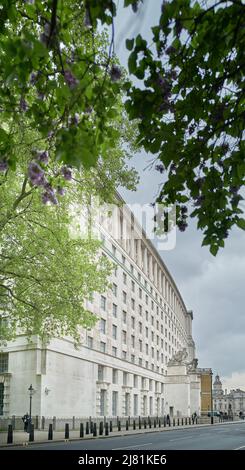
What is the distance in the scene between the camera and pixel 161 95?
593cm

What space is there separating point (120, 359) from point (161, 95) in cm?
5931

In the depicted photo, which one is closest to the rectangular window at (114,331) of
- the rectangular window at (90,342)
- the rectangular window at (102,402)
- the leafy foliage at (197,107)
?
the rectangular window at (102,402)

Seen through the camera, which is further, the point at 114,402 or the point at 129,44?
the point at 114,402

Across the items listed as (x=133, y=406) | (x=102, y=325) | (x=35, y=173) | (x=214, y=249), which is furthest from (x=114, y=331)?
(x=35, y=173)

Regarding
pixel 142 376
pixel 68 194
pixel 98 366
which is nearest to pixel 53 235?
→ pixel 68 194

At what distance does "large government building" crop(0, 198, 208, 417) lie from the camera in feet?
137

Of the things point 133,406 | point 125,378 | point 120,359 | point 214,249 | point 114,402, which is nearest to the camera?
point 214,249

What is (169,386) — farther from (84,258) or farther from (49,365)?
(84,258)

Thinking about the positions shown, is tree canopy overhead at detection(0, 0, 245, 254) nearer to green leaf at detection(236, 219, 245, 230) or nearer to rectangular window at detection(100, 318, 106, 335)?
green leaf at detection(236, 219, 245, 230)

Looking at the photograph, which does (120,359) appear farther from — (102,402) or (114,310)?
(102,402)

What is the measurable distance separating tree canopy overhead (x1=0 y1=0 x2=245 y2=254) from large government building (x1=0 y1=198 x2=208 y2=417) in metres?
24.5

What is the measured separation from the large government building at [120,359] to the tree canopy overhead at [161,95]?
963 inches

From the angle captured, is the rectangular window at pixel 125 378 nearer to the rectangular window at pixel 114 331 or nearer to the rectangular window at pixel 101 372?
the rectangular window at pixel 114 331

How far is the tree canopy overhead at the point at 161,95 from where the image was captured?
503 centimetres
